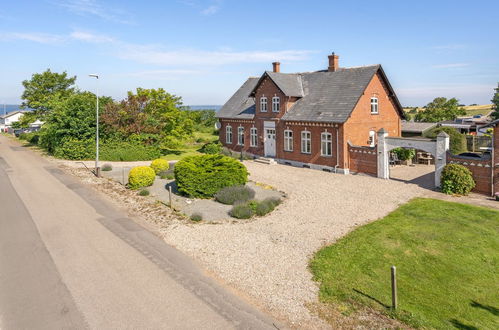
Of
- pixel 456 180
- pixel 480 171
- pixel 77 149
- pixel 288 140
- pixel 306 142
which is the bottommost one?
pixel 456 180

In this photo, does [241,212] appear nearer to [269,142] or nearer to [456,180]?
[456,180]

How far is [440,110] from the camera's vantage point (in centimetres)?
5828

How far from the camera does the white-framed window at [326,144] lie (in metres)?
28.5

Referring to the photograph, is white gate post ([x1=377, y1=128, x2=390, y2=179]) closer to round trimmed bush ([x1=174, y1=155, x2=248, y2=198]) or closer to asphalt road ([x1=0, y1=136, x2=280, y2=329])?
round trimmed bush ([x1=174, y1=155, x2=248, y2=198])

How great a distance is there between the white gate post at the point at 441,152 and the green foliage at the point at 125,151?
26191mm

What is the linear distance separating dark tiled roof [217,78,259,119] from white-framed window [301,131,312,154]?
7473mm

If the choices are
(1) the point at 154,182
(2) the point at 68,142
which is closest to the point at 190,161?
(1) the point at 154,182

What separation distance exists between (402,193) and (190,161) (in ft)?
40.7

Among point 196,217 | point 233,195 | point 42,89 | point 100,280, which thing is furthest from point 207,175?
point 42,89

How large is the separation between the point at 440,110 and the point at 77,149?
51013mm

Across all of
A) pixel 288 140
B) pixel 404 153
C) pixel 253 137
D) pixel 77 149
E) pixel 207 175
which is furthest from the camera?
pixel 77 149

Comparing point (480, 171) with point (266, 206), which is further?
point (480, 171)

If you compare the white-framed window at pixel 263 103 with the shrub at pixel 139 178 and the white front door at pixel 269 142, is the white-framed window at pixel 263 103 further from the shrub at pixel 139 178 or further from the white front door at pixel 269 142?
the shrub at pixel 139 178

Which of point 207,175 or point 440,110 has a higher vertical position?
point 440,110
